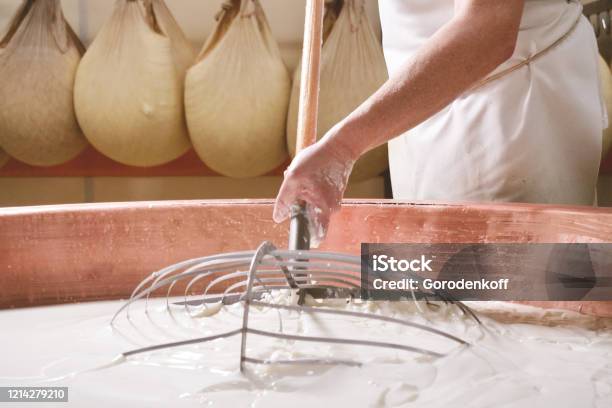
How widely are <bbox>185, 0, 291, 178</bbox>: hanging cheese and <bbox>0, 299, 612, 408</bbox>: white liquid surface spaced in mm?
804

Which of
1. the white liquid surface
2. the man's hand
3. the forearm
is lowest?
the white liquid surface

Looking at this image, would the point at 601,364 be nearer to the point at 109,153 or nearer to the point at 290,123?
the point at 290,123

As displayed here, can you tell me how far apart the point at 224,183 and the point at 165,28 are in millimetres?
568

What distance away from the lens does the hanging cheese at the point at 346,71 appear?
1552mm

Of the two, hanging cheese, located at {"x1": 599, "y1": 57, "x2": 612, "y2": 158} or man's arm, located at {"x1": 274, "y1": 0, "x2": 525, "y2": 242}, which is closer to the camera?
man's arm, located at {"x1": 274, "y1": 0, "x2": 525, "y2": 242}

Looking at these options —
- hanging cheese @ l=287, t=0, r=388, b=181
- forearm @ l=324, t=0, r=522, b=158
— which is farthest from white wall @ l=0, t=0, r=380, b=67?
forearm @ l=324, t=0, r=522, b=158

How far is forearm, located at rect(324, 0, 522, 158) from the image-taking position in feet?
2.40

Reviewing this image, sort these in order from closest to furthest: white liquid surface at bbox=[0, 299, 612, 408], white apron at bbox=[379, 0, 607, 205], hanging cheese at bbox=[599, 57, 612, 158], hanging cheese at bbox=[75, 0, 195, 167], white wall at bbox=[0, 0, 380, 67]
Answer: white liquid surface at bbox=[0, 299, 612, 408]
white apron at bbox=[379, 0, 607, 205]
hanging cheese at bbox=[75, 0, 195, 167]
hanging cheese at bbox=[599, 57, 612, 158]
white wall at bbox=[0, 0, 380, 67]

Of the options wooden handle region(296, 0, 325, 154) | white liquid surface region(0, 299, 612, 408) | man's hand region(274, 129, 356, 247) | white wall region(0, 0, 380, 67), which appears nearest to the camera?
white liquid surface region(0, 299, 612, 408)

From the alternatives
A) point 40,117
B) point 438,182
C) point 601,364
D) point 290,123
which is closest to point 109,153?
point 40,117

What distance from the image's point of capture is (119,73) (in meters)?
1.50

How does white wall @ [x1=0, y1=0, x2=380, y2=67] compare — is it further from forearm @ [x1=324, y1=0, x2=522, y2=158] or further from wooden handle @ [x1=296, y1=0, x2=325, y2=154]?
forearm @ [x1=324, y1=0, x2=522, y2=158]

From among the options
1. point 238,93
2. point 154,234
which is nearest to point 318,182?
point 154,234

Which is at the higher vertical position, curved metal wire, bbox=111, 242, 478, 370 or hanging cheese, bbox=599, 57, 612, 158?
hanging cheese, bbox=599, 57, 612, 158
